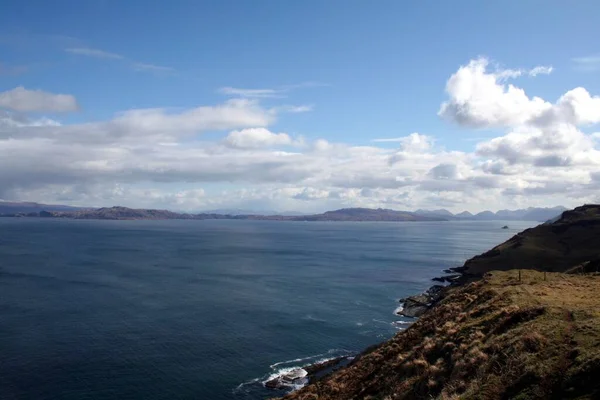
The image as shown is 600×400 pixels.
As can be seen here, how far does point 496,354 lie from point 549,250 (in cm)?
13479

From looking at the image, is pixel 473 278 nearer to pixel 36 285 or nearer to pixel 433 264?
pixel 433 264

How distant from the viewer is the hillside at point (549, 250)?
131m

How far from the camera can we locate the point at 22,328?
82.5 m

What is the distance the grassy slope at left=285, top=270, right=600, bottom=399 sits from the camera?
22672 mm

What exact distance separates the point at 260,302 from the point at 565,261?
90.1 meters

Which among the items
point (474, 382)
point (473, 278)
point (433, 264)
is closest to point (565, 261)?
point (473, 278)

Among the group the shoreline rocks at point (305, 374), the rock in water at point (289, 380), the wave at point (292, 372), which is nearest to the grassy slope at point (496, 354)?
the rock in water at point (289, 380)

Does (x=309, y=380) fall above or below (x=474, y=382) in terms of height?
below

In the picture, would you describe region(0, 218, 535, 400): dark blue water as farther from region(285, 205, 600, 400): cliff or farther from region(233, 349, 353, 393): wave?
region(285, 205, 600, 400): cliff

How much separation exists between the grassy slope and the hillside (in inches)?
3516

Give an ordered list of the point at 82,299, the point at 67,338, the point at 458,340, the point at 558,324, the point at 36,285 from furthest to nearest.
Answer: the point at 36,285, the point at 82,299, the point at 67,338, the point at 458,340, the point at 558,324

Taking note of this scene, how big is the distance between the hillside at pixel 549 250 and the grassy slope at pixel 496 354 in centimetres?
8930

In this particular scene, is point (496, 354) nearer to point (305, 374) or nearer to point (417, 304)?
point (305, 374)

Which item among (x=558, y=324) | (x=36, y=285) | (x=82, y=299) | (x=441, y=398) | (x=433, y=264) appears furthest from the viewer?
(x=433, y=264)
